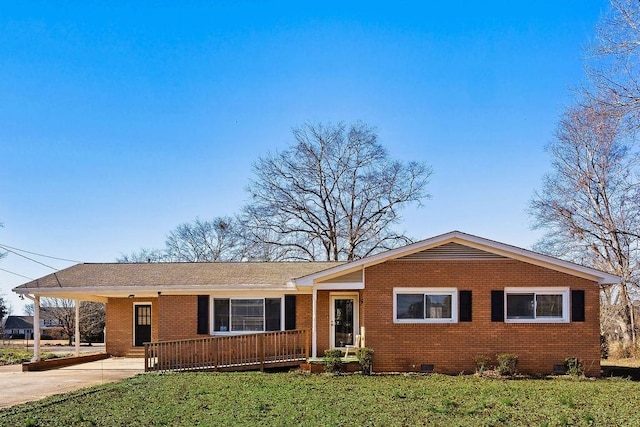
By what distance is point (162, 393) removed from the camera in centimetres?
1371

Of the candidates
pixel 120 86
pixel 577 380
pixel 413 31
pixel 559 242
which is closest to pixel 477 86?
pixel 413 31

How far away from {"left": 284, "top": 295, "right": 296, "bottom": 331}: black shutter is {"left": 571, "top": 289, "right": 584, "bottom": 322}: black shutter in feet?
27.7

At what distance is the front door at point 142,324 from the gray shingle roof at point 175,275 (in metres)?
1.61

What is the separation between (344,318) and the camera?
2102 cm

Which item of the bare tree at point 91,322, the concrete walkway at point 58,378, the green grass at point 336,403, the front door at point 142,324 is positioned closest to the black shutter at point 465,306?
the green grass at point 336,403

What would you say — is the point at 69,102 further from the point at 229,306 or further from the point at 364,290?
the point at 364,290

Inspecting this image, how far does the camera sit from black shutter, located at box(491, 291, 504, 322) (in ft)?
59.4

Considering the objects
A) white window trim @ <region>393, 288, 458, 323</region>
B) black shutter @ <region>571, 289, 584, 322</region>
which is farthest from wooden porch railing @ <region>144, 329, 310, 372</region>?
black shutter @ <region>571, 289, 584, 322</region>

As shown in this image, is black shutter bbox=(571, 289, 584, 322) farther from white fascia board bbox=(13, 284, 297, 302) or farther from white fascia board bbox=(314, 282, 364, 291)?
white fascia board bbox=(13, 284, 297, 302)

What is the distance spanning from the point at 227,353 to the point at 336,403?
724 cm

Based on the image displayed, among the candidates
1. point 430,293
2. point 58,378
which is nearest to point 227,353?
point 58,378

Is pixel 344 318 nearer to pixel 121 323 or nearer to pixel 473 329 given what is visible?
pixel 473 329

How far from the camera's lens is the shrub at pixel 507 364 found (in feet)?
56.6

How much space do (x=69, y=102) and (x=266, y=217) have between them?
18683 mm
